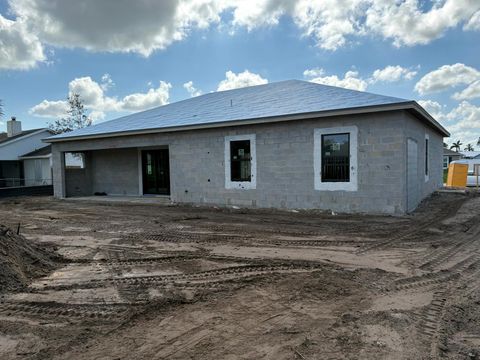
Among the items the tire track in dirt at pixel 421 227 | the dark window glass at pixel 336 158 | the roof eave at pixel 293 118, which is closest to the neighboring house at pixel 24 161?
the roof eave at pixel 293 118

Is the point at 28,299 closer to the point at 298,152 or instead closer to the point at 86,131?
the point at 298,152

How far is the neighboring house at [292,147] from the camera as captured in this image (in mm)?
10414

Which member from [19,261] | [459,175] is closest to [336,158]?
[19,261]

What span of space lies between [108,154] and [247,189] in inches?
390

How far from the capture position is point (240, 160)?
12.9m

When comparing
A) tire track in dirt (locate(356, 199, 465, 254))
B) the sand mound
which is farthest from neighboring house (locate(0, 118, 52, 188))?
tire track in dirt (locate(356, 199, 465, 254))

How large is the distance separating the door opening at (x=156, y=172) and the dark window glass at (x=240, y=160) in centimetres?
536

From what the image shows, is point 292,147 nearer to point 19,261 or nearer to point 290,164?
point 290,164

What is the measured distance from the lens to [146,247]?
23.0ft

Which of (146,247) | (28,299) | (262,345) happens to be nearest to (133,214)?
(146,247)

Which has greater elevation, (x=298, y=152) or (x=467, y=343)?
(x=298, y=152)

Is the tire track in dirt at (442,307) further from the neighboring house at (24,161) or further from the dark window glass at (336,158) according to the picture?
the neighboring house at (24,161)

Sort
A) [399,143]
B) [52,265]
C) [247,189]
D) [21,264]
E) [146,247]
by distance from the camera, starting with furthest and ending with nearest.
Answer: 1. [247,189]
2. [399,143]
3. [146,247]
4. [52,265]
5. [21,264]

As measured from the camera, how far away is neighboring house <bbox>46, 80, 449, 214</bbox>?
10414 millimetres
